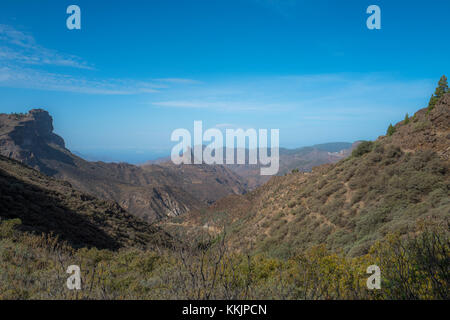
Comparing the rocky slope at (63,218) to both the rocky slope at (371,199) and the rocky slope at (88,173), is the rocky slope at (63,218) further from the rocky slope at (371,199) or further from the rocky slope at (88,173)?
the rocky slope at (88,173)

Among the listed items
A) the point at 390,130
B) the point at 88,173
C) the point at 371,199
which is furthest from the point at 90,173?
the point at 371,199

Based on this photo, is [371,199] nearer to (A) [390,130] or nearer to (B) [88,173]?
(A) [390,130]

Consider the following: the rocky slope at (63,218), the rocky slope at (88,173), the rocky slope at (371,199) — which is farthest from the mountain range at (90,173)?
the rocky slope at (371,199)

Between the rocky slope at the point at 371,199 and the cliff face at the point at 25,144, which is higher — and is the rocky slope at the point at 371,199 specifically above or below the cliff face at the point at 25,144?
below

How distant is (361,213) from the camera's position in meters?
16.2

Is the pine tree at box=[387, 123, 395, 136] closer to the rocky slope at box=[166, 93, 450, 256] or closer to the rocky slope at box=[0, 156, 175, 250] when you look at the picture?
the rocky slope at box=[166, 93, 450, 256]

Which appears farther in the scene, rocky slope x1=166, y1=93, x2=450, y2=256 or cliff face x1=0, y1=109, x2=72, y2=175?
A: cliff face x1=0, y1=109, x2=72, y2=175

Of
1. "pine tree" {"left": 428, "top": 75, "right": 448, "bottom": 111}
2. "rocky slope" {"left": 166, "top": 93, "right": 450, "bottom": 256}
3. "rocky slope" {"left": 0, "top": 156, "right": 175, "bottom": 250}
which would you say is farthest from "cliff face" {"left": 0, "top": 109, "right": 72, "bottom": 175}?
"pine tree" {"left": 428, "top": 75, "right": 448, "bottom": 111}

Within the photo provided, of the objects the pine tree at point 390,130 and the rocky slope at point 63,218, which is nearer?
the rocky slope at point 63,218

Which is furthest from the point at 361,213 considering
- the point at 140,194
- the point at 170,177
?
the point at 170,177

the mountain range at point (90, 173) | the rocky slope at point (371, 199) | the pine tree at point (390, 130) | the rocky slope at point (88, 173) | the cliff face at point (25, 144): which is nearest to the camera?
the rocky slope at point (371, 199)

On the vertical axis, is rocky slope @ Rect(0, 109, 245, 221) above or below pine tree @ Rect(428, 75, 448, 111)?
below

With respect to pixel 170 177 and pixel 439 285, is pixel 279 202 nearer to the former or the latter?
pixel 439 285
